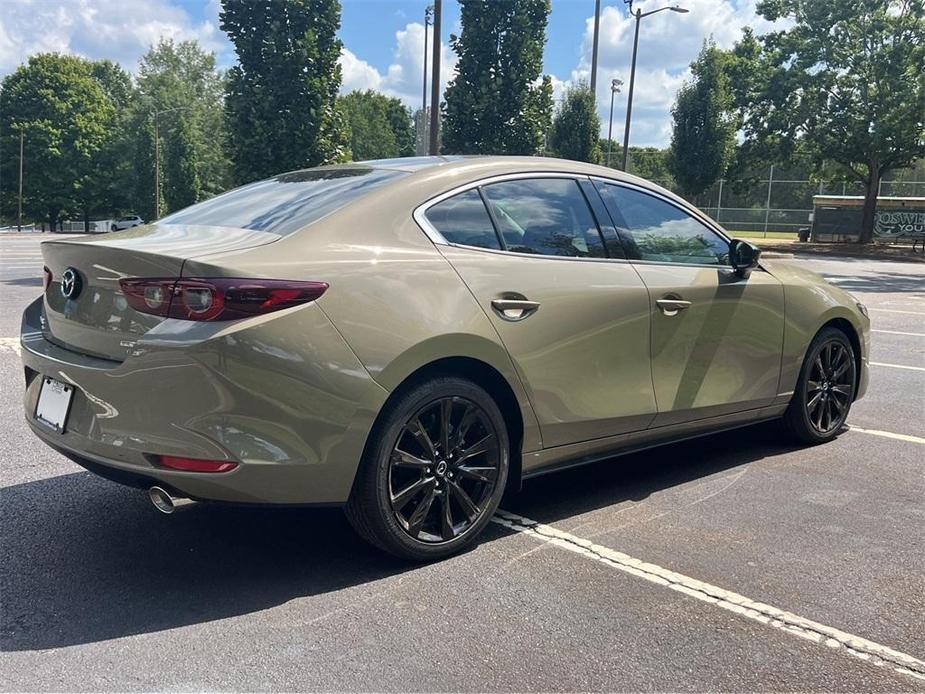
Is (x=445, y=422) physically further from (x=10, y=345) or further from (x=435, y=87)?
(x=435, y=87)

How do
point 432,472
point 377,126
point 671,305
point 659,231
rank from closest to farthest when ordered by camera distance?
point 432,472
point 671,305
point 659,231
point 377,126

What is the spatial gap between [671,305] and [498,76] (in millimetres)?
14741

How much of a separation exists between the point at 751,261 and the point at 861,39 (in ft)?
112

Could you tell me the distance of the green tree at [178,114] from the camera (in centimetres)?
5669

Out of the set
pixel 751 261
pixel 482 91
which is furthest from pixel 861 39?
pixel 751 261

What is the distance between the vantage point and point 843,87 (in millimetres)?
33531

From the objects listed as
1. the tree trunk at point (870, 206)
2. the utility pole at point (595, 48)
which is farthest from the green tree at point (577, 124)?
the tree trunk at point (870, 206)

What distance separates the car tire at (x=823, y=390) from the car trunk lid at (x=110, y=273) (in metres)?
3.40

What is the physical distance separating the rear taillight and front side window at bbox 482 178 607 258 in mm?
1134

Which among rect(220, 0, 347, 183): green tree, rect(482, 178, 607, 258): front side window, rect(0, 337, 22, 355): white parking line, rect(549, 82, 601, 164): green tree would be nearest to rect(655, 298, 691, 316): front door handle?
rect(482, 178, 607, 258): front side window

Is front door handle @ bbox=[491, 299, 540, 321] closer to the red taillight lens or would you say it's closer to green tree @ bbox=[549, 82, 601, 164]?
the red taillight lens

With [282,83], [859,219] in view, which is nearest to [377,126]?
[859,219]

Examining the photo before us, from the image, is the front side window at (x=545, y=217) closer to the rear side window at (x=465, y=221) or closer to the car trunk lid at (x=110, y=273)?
the rear side window at (x=465, y=221)

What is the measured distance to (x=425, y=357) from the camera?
3129mm
